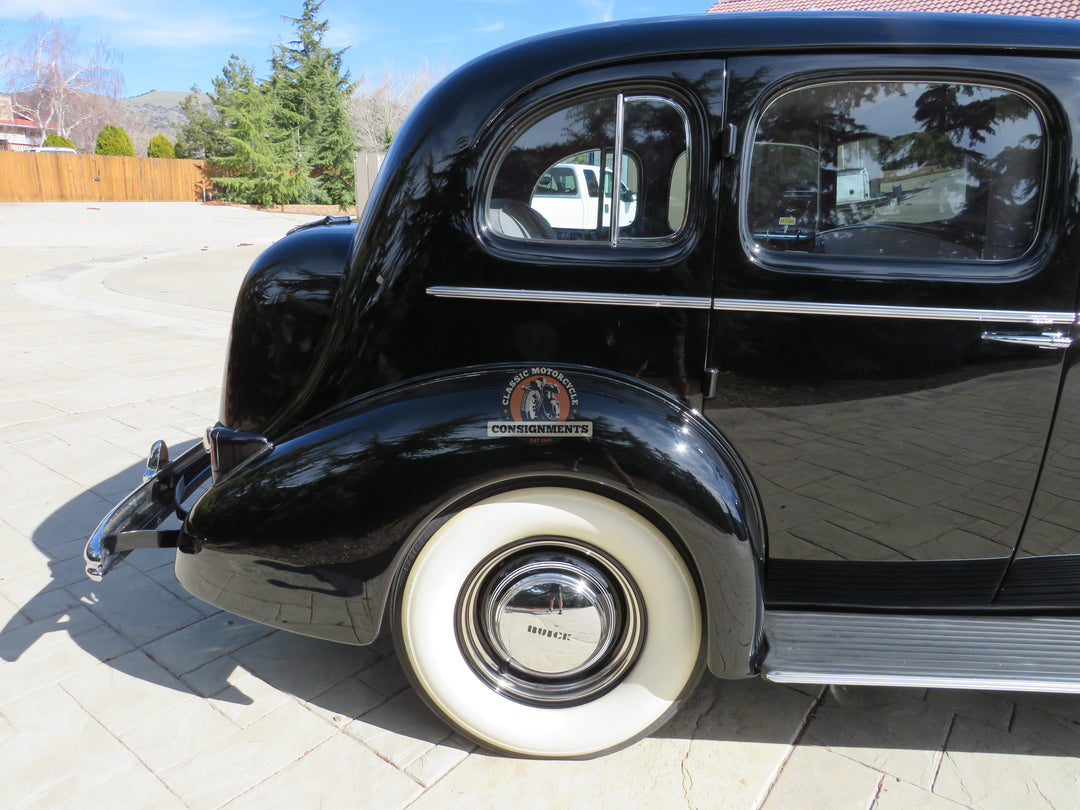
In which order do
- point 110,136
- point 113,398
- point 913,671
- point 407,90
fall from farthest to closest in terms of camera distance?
1. point 407,90
2. point 110,136
3. point 113,398
4. point 913,671

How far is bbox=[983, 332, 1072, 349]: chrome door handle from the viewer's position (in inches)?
76.2

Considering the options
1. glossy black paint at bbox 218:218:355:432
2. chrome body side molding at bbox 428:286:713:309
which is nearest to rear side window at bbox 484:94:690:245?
chrome body side molding at bbox 428:286:713:309

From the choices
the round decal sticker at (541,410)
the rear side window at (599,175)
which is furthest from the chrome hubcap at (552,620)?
the rear side window at (599,175)

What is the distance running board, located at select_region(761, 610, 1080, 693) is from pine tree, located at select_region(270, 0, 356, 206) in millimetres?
35762

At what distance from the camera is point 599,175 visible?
82.0 inches

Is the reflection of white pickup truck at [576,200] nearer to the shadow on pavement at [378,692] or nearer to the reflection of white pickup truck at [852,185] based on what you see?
the reflection of white pickup truck at [852,185]

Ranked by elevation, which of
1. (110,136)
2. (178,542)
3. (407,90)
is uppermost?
(407,90)

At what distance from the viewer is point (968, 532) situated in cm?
213

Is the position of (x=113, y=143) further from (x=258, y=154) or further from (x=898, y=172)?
(x=898, y=172)

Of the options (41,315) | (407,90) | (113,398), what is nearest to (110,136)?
(407,90)

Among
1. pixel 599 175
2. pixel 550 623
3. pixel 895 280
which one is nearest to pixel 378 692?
pixel 550 623

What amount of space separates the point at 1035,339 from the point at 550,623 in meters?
1.48

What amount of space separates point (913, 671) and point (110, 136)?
43398 millimetres

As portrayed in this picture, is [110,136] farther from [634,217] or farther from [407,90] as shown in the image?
[634,217]
